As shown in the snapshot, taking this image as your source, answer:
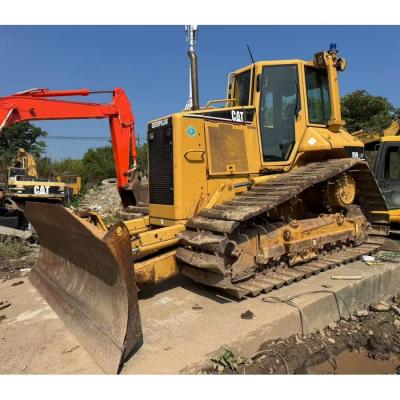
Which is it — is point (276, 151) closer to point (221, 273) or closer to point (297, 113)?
A: point (297, 113)

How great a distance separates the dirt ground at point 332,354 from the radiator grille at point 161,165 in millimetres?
2140

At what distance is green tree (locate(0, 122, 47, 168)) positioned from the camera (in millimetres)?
30516

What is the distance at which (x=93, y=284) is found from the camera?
380 centimetres

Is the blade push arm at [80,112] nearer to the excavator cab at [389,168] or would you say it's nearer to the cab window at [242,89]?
the cab window at [242,89]

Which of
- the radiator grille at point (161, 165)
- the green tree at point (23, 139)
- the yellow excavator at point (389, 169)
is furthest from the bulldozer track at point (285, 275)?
the green tree at point (23, 139)

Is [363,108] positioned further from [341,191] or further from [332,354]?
[332,354]

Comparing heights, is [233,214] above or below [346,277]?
above

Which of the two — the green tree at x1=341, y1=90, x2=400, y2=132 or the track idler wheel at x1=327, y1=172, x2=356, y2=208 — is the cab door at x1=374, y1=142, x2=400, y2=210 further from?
the green tree at x1=341, y1=90, x2=400, y2=132

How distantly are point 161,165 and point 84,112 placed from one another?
11.4ft

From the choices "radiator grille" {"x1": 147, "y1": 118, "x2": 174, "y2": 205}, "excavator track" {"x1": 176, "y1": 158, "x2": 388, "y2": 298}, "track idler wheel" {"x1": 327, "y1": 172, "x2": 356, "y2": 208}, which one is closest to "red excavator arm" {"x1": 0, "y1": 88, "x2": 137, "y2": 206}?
"radiator grille" {"x1": 147, "y1": 118, "x2": 174, "y2": 205}

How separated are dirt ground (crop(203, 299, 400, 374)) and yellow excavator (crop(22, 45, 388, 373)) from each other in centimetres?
73

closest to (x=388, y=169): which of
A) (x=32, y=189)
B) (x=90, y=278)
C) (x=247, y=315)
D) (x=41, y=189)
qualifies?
(x=247, y=315)

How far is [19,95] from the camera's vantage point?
23.1 ft

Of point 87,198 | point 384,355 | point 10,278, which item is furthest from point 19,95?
point 87,198
